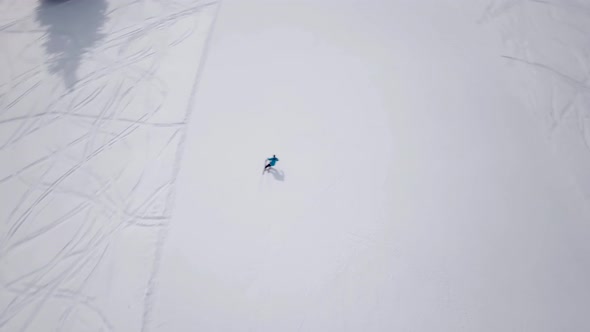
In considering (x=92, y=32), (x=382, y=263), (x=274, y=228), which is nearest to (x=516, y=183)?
(x=382, y=263)

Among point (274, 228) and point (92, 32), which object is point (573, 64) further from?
point (92, 32)

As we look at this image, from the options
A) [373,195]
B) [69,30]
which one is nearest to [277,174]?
[373,195]

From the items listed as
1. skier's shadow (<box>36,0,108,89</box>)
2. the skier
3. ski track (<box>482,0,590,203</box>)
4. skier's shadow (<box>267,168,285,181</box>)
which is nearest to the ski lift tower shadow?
skier's shadow (<box>267,168,285,181</box>)

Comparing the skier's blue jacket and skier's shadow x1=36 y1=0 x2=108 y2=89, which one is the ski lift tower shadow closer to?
the skier's blue jacket

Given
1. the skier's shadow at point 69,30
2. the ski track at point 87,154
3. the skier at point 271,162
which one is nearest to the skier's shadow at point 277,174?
the skier at point 271,162

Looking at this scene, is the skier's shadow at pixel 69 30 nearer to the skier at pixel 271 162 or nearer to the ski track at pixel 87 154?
the ski track at pixel 87 154

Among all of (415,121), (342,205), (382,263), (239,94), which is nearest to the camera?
(382,263)

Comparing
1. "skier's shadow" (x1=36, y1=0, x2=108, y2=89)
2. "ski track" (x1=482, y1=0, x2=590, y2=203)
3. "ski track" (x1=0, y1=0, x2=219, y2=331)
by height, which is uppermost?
"ski track" (x1=482, y1=0, x2=590, y2=203)
